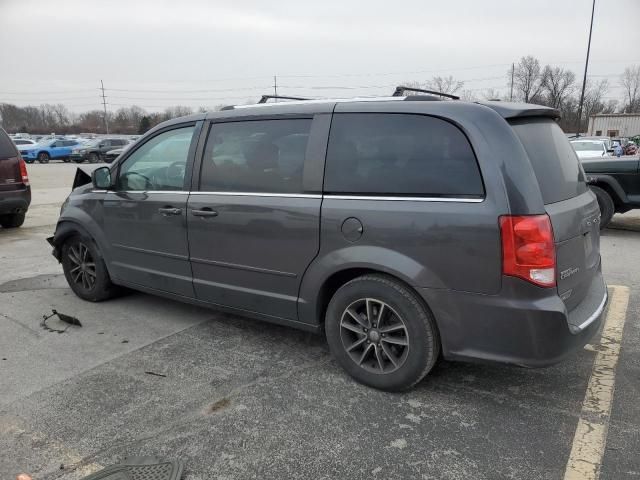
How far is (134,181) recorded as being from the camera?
436 centimetres

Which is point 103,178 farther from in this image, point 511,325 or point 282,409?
point 511,325

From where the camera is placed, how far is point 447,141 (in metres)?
2.85

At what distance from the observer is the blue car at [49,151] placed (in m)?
33.6

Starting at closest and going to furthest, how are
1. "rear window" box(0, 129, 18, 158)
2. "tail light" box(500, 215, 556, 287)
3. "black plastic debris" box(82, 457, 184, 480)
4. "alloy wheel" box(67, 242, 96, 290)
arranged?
"black plastic debris" box(82, 457, 184, 480) < "tail light" box(500, 215, 556, 287) < "alloy wheel" box(67, 242, 96, 290) < "rear window" box(0, 129, 18, 158)

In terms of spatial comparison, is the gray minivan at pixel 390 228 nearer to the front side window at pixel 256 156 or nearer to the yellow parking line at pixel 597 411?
the front side window at pixel 256 156

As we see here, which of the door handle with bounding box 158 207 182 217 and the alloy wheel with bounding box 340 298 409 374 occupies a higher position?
the door handle with bounding box 158 207 182 217

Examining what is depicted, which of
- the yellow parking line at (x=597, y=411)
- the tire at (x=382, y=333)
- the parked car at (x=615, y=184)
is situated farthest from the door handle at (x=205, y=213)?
the parked car at (x=615, y=184)

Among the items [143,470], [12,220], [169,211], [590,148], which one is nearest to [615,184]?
[169,211]

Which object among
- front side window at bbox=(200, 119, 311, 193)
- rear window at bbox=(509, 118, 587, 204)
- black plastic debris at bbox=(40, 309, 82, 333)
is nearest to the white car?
rear window at bbox=(509, 118, 587, 204)

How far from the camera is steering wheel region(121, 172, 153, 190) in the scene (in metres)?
4.26

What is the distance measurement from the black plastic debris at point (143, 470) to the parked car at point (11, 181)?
7.16 metres

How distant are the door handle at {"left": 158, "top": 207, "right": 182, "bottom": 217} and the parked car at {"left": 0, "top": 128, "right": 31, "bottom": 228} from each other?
221 inches

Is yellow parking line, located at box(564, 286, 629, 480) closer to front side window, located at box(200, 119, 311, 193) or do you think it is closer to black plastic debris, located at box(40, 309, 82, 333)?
front side window, located at box(200, 119, 311, 193)

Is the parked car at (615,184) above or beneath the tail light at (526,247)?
beneath
